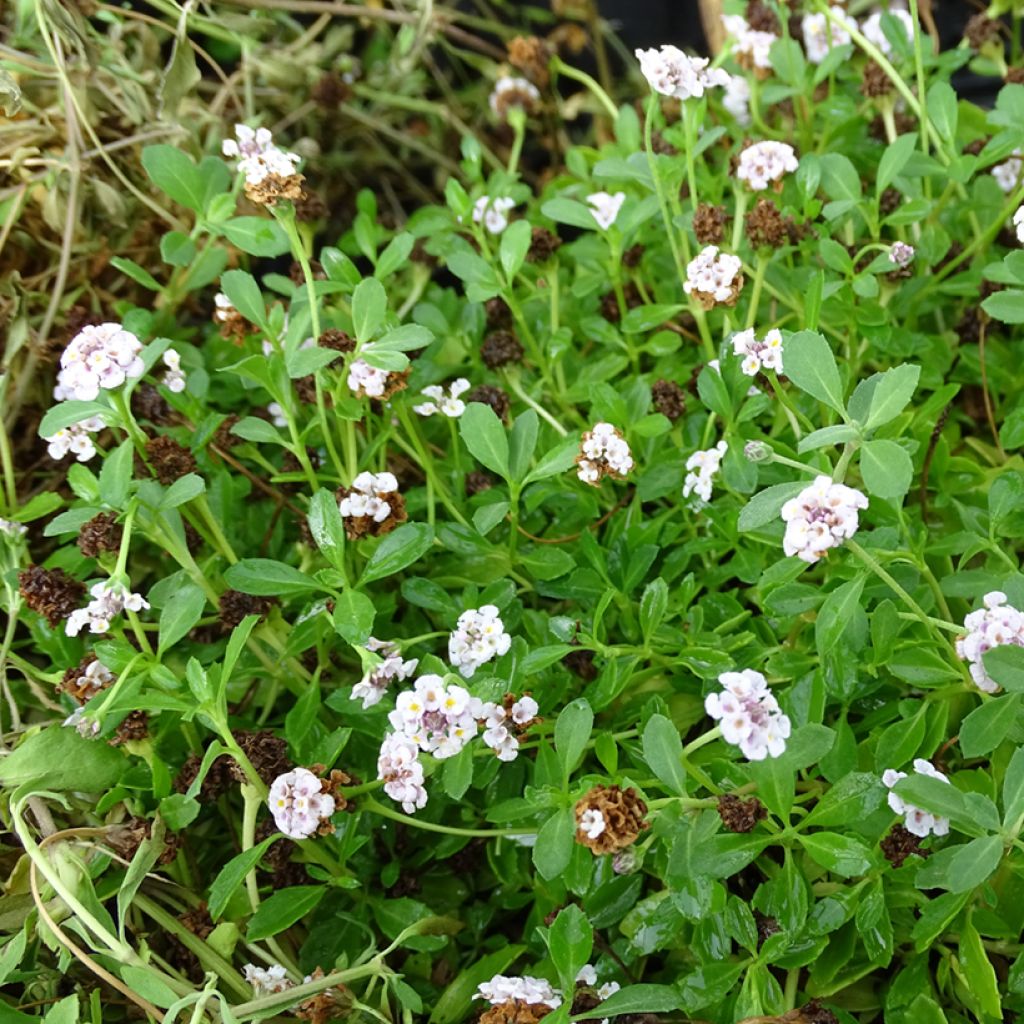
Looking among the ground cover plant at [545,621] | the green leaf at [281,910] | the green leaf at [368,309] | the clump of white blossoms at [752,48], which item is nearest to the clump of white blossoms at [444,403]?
the ground cover plant at [545,621]

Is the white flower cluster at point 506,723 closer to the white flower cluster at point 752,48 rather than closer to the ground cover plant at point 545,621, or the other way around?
the ground cover plant at point 545,621

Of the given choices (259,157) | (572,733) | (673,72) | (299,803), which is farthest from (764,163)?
(299,803)

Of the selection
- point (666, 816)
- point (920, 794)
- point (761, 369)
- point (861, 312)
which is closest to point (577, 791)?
point (666, 816)

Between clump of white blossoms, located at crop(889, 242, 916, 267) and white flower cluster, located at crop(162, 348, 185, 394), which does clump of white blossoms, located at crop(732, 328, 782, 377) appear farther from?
white flower cluster, located at crop(162, 348, 185, 394)

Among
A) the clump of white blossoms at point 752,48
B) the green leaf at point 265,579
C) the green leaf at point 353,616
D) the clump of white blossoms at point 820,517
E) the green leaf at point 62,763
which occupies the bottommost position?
the green leaf at point 62,763

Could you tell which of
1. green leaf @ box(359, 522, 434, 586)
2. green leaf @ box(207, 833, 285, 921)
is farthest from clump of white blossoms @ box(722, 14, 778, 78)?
green leaf @ box(207, 833, 285, 921)
